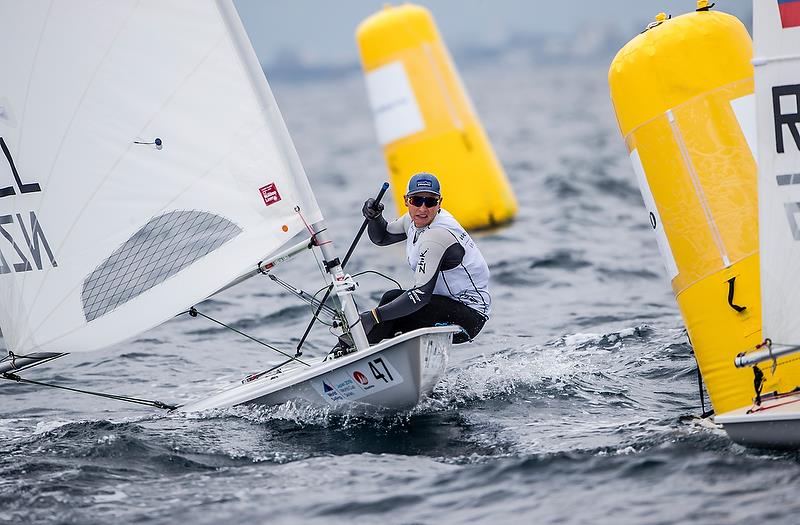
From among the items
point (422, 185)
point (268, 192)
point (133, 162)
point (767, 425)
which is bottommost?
point (767, 425)

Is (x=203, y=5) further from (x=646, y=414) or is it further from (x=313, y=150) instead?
(x=313, y=150)

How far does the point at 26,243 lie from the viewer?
5480 mm

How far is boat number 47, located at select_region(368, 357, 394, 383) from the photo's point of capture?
533cm

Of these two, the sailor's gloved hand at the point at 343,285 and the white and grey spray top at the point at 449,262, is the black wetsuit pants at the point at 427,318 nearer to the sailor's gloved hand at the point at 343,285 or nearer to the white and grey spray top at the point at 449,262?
the white and grey spray top at the point at 449,262

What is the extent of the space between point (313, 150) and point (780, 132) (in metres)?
23.7

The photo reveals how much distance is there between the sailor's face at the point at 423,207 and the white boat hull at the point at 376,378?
2.17 ft

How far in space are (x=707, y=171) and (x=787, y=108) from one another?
78 cm

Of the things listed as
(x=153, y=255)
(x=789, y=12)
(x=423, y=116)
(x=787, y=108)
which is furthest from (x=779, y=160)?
(x=423, y=116)

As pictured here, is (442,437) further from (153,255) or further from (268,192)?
(153,255)

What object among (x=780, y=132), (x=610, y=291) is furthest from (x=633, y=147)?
(x=610, y=291)

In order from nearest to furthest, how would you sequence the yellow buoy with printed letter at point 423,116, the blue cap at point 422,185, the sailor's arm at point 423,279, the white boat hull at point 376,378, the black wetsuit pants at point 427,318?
1. the white boat hull at point 376,378
2. the sailor's arm at point 423,279
3. the blue cap at point 422,185
4. the black wetsuit pants at point 427,318
5. the yellow buoy with printed letter at point 423,116

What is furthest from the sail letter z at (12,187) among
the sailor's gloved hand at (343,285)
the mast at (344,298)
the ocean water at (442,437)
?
the sailor's gloved hand at (343,285)

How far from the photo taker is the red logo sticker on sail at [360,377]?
5391 mm

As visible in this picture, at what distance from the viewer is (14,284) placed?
5527 millimetres
